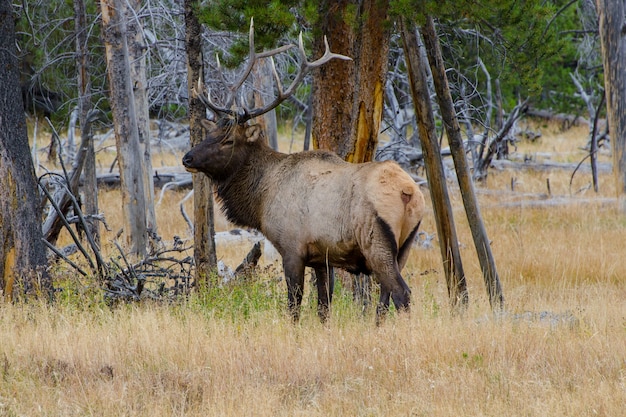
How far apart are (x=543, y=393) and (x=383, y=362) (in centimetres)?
120

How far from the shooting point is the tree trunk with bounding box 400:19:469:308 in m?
8.55

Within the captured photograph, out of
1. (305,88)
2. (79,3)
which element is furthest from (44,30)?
(305,88)

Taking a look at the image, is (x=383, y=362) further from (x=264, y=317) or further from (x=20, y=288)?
(x=20, y=288)

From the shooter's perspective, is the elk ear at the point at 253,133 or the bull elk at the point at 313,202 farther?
the elk ear at the point at 253,133

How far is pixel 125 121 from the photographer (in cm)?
1133

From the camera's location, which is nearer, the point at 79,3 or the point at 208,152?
the point at 208,152

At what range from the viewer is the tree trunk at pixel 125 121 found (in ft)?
36.2

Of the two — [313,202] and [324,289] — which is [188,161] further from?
[324,289]

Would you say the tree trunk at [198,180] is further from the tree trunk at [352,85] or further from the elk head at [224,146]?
the tree trunk at [352,85]

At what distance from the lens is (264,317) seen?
737 centimetres

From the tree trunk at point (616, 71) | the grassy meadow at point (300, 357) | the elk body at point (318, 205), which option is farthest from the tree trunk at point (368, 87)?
the tree trunk at point (616, 71)

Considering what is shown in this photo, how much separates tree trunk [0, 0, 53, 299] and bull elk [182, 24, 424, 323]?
1.68 meters

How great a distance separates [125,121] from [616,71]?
20.8ft

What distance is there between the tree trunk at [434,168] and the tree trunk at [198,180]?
7.11ft
